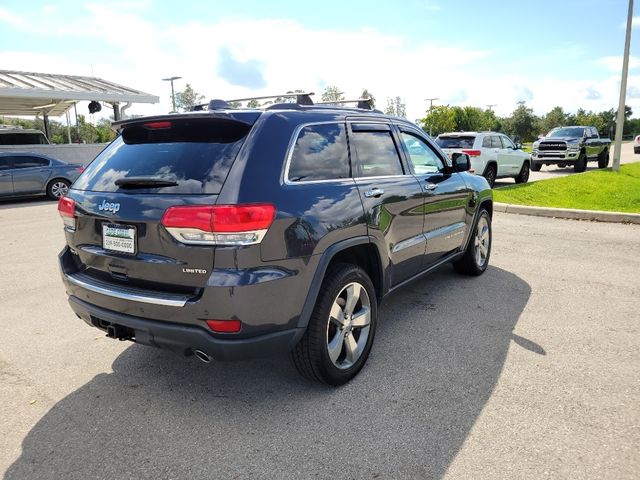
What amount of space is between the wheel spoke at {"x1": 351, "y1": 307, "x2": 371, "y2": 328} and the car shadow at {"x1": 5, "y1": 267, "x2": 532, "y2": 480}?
0.34 m

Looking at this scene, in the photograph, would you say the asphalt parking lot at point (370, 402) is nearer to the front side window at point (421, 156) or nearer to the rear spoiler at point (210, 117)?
the front side window at point (421, 156)

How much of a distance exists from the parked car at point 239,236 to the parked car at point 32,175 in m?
12.3

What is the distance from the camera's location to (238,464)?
2.53 m

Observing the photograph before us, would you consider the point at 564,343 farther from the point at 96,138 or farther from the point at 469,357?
the point at 96,138

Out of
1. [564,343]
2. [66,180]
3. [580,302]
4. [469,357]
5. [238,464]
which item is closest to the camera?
[238,464]

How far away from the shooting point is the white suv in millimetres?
13883

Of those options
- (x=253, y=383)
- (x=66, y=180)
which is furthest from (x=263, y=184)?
(x=66, y=180)

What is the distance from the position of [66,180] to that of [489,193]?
13.4 meters

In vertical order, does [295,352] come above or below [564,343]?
above

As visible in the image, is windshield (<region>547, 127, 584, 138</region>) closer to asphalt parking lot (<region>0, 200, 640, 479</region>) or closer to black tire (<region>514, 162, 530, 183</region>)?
black tire (<region>514, 162, 530, 183</region>)

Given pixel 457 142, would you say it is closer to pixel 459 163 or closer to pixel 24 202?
pixel 459 163

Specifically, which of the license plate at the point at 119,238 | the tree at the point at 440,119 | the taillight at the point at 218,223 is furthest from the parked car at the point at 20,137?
the tree at the point at 440,119

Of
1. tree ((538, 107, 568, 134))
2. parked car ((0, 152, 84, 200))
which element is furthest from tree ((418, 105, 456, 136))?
parked car ((0, 152, 84, 200))

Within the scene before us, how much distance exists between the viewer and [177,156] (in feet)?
9.57
